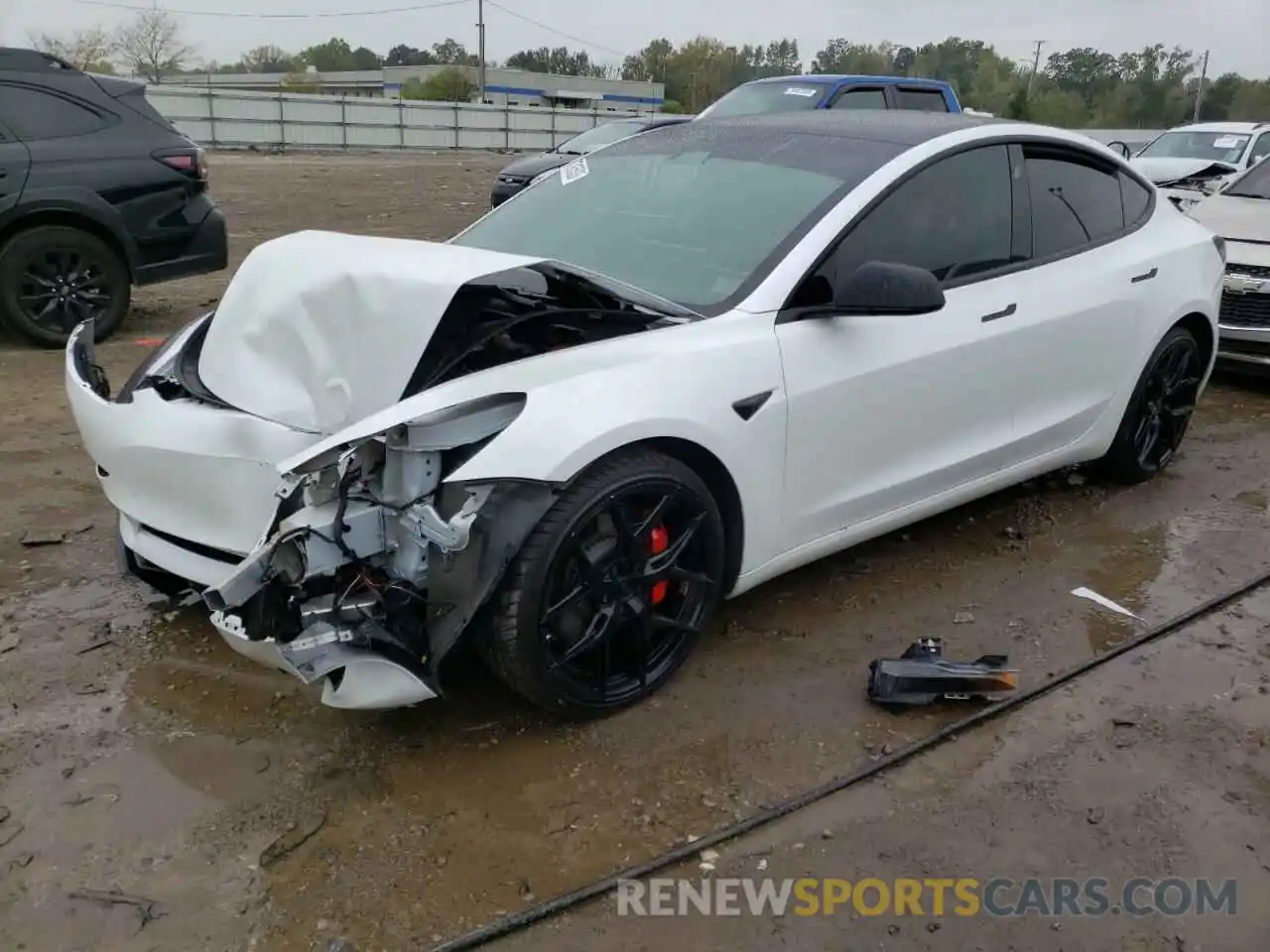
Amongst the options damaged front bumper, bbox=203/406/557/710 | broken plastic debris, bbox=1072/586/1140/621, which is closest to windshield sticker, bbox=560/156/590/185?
damaged front bumper, bbox=203/406/557/710

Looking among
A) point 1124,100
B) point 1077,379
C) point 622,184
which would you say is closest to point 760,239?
point 622,184

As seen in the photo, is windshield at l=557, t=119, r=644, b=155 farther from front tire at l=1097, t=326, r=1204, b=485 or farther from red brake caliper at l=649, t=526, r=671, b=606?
red brake caliper at l=649, t=526, r=671, b=606

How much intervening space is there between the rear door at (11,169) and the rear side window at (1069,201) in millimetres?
6070

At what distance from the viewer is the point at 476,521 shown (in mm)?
2600

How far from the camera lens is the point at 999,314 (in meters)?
3.80

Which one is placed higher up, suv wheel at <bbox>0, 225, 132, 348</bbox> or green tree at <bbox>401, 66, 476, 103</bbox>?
green tree at <bbox>401, 66, 476, 103</bbox>

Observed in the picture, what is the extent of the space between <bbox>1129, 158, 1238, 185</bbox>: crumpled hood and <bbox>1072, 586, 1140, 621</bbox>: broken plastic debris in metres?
8.24

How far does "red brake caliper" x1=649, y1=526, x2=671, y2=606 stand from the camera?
2.99 meters

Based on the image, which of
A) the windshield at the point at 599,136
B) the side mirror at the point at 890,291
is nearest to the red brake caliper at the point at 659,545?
the side mirror at the point at 890,291

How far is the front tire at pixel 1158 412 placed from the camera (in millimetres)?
4711

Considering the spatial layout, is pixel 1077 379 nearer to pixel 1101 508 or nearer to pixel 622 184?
pixel 1101 508

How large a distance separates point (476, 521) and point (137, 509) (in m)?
1.20

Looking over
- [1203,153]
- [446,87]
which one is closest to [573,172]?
[1203,153]

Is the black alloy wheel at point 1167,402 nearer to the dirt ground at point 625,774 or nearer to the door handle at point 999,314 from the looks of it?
the dirt ground at point 625,774
